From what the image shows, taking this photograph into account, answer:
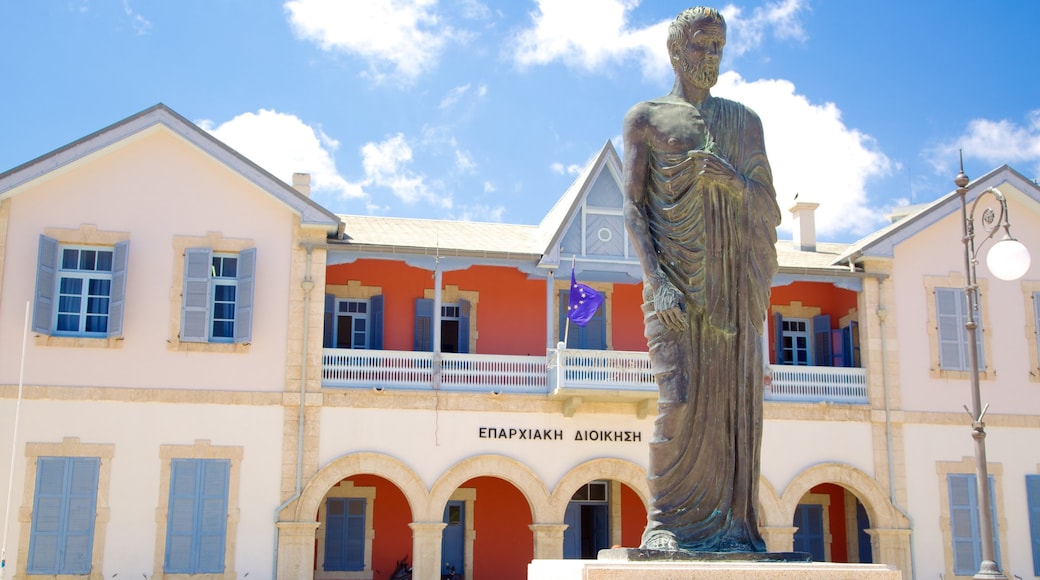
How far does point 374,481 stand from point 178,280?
5.75 m

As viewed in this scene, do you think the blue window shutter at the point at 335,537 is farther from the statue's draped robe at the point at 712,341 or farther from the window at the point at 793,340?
the statue's draped robe at the point at 712,341

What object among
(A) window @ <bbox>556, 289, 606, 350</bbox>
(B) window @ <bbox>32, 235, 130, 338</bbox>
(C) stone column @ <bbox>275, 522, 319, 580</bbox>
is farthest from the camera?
(A) window @ <bbox>556, 289, 606, 350</bbox>

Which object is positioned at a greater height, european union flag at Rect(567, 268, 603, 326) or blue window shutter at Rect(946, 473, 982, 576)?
european union flag at Rect(567, 268, 603, 326)

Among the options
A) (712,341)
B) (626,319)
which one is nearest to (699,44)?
(712,341)

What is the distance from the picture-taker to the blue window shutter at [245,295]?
70.4 feet

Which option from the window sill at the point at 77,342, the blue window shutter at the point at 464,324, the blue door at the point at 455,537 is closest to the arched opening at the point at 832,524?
the blue door at the point at 455,537

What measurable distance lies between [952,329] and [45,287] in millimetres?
17446

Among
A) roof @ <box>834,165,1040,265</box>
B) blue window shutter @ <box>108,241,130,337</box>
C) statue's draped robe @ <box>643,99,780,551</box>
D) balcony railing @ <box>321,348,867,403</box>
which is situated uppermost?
roof @ <box>834,165,1040,265</box>

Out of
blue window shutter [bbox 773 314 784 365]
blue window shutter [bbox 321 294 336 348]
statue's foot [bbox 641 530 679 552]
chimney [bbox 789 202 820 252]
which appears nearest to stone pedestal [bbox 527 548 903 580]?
statue's foot [bbox 641 530 679 552]

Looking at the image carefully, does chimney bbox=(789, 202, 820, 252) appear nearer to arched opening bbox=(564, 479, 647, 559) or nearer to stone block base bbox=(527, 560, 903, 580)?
arched opening bbox=(564, 479, 647, 559)

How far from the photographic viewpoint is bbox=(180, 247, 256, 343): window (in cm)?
2128

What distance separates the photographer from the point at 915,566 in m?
22.9

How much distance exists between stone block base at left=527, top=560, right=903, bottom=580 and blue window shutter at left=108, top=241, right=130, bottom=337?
1661 centimetres

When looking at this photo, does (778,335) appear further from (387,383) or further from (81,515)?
(81,515)
